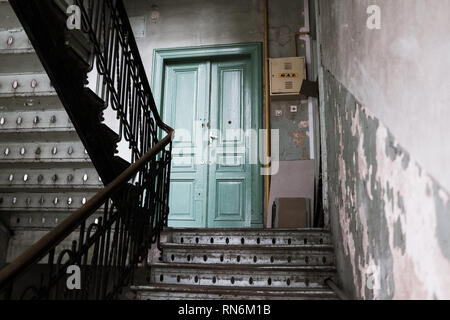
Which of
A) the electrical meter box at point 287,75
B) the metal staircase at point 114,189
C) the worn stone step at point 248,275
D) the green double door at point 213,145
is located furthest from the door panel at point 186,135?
the worn stone step at point 248,275

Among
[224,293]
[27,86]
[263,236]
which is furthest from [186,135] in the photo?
[224,293]

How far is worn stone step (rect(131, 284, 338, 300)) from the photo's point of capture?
209cm

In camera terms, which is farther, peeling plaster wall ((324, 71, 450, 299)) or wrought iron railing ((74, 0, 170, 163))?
wrought iron railing ((74, 0, 170, 163))

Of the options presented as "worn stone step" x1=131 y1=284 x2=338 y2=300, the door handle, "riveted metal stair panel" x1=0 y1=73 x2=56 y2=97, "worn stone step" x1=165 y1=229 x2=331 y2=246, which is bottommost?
"worn stone step" x1=131 y1=284 x2=338 y2=300

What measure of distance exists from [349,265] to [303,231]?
0.79m

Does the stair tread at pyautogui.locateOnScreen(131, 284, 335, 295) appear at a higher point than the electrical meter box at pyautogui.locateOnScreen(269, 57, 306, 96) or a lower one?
lower

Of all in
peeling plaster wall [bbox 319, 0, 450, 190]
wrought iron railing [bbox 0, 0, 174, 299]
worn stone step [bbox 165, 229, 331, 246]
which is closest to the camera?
peeling plaster wall [bbox 319, 0, 450, 190]

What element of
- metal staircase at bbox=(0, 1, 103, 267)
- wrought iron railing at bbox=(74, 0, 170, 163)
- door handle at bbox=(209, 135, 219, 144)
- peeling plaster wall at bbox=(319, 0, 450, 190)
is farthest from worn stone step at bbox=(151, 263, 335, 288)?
door handle at bbox=(209, 135, 219, 144)

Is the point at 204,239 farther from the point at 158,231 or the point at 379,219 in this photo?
the point at 379,219

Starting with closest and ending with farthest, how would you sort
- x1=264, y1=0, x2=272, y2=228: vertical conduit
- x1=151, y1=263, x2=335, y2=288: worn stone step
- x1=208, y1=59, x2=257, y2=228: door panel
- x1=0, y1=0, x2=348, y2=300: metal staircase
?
x1=0, y1=0, x2=348, y2=300: metal staircase
x1=151, y1=263, x2=335, y2=288: worn stone step
x1=264, y1=0, x2=272, y2=228: vertical conduit
x1=208, y1=59, x2=257, y2=228: door panel

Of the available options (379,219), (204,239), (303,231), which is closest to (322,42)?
(303,231)

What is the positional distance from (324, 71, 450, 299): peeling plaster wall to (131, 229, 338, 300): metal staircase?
9.1 inches

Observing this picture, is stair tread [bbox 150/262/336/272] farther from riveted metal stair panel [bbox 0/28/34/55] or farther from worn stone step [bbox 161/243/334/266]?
riveted metal stair panel [bbox 0/28/34/55]

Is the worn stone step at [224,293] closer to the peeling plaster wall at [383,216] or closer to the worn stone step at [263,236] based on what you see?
the peeling plaster wall at [383,216]
